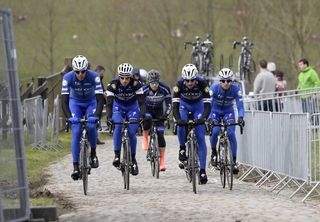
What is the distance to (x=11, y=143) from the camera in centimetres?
1048

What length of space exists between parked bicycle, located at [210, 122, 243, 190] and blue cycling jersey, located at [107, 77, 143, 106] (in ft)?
4.58

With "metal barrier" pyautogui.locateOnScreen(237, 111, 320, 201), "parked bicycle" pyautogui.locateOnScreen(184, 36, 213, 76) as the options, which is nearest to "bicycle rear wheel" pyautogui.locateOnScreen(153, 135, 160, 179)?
"metal barrier" pyautogui.locateOnScreen(237, 111, 320, 201)

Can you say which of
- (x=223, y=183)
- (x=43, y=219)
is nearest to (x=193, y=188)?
(x=223, y=183)

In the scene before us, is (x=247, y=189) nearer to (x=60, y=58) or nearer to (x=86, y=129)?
(x=86, y=129)

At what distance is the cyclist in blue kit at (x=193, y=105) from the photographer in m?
16.0

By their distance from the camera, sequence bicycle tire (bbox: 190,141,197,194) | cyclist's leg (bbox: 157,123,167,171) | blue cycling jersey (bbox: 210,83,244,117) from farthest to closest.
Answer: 1. cyclist's leg (bbox: 157,123,167,171)
2. blue cycling jersey (bbox: 210,83,244,117)
3. bicycle tire (bbox: 190,141,197,194)

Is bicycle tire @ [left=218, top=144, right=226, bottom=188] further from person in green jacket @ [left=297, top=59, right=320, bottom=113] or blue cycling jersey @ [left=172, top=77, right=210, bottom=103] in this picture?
person in green jacket @ [left=297, top=59, right=320, bottom=113]

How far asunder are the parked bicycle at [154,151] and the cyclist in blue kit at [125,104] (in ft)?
4.93

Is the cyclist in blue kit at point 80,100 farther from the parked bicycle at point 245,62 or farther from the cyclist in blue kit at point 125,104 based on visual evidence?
the parked bicycle at point 245,62

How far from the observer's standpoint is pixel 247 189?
16125 millimetres

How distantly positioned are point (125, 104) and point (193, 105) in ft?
3.72

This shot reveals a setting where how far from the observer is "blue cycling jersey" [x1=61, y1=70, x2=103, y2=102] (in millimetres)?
15852

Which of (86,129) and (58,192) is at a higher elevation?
(86,129)

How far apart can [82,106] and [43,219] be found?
5125 mm
